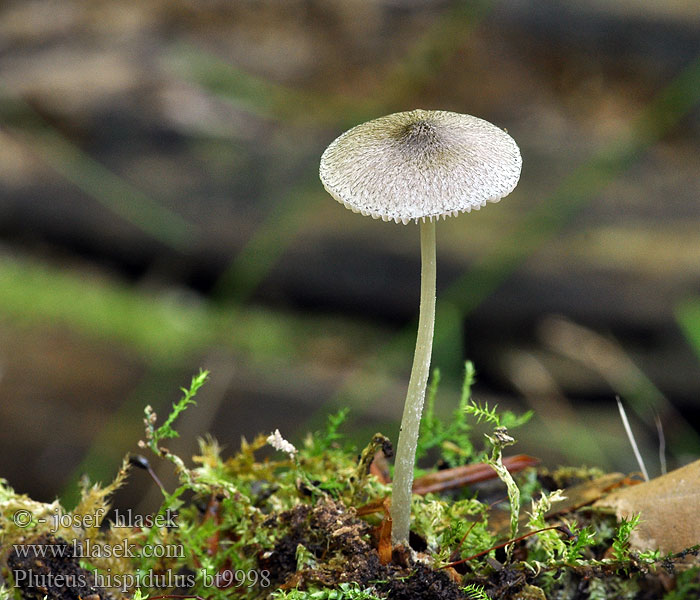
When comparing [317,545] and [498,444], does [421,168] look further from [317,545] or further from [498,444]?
[317,545]

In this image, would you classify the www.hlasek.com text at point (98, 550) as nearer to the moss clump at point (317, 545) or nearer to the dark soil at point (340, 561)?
the moss clump at point (317, 545)

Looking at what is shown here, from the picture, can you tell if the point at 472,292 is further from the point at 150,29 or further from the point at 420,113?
the point at 150,29

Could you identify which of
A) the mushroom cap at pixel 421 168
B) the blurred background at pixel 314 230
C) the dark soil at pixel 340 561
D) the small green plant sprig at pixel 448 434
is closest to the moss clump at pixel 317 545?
the dark soil at pixel 340 561

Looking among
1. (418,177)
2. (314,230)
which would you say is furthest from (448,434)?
(314,230)

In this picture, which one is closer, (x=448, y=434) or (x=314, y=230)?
(x=448, y=434)

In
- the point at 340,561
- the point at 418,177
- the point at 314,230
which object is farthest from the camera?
the point at 314,230

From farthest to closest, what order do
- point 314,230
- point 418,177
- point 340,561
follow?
point 314,230
point 340,561
point 418,177
